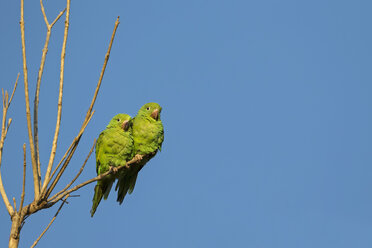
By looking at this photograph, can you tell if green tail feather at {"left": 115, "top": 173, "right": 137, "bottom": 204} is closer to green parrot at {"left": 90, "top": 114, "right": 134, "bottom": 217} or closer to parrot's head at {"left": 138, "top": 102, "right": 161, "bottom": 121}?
green parrot at {"left": 90, "top": 114, "right": 134, "bottom": 217}

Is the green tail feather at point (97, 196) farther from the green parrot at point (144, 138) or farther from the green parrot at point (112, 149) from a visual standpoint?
the green parrot at point (144, 138)

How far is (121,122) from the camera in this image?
286 inches

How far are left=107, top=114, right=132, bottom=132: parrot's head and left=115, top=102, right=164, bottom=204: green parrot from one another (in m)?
0.27

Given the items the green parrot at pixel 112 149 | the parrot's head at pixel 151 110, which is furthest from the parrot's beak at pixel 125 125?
the parrot's head at pixel 151 110

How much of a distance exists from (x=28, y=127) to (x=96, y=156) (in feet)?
13.2

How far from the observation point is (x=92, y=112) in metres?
3.65

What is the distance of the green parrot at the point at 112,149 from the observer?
711 cm

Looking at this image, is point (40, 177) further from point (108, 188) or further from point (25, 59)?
point (108, 188)

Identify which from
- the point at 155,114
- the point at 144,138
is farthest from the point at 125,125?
the point at 155,114

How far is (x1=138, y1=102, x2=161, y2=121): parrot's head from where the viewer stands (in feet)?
25.2

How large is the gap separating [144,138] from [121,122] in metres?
0.48

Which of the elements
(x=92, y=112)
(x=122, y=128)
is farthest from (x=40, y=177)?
(x=122, y=128)

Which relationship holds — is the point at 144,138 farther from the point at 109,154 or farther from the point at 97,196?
the point at 97,196

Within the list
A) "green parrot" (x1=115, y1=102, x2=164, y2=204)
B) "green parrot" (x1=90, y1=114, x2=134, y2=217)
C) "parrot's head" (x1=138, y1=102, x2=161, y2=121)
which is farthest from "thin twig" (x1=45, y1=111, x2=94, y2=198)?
"parrot's head" (x1=138, y1=102, x2=161, y2=121)
